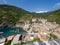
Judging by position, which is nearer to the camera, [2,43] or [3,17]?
[2,43]

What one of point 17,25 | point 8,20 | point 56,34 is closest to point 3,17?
point 8,20

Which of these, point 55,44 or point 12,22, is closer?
point 55,44

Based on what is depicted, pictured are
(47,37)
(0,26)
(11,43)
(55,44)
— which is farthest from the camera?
(0,26)

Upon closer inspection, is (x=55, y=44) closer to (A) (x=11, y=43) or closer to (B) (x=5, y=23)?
(A) (x=11, y=43)

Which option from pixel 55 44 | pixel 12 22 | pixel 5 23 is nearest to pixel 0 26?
pixel 5 23

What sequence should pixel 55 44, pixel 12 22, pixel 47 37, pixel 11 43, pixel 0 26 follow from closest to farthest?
pixel 55 44
pixel 11 43
pixel 47 37
pixel 0 26
pixel 12 22

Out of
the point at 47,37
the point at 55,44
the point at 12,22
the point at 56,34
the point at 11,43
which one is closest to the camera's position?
the point at 55,44

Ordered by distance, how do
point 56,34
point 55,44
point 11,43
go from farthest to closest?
point 56,34 < point 11,43 < point 55,44

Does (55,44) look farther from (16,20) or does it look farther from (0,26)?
(16,20)
